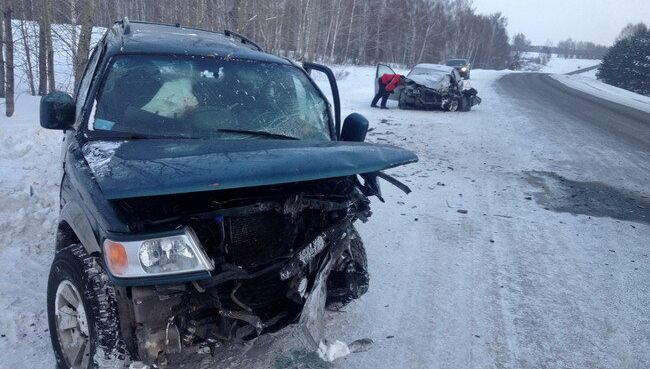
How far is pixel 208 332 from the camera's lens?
2518 mm

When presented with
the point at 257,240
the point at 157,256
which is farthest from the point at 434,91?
the point at 157,256

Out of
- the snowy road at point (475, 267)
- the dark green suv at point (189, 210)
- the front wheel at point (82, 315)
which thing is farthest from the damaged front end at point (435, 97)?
the front wheel at point (82, 315)

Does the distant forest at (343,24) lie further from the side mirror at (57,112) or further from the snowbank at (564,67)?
the snowbank at (564,67)

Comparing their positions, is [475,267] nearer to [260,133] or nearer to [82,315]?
[260,133]

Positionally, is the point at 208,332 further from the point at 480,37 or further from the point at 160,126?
the point at 480,37

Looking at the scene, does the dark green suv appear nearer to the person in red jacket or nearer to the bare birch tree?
the bare birch tree

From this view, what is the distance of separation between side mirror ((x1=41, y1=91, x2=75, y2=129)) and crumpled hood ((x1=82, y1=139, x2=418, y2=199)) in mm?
692

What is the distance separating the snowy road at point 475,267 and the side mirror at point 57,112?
48.7 inches

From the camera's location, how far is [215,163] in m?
2.45

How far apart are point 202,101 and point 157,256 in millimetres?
1551

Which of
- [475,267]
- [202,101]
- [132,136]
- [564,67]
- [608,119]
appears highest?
[564,67]

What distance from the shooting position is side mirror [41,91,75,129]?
3.41 meters

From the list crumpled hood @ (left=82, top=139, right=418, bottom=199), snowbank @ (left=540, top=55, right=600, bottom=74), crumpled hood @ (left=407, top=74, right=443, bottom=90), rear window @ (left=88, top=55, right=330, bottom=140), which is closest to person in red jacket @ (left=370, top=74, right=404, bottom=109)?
crumpled hood @ (left=407, top=74, right=443, bottom=90)

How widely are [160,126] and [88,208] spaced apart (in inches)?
35.2
